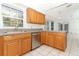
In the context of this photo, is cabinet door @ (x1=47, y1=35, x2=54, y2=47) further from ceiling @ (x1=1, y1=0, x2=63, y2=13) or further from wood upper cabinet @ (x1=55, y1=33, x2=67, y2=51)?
ceiling @ (x1=1, y1=0, x2=63, y2=13)

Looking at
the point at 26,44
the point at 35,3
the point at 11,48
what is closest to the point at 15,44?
the point at 11,48

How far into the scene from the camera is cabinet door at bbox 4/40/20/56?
90.7 inches

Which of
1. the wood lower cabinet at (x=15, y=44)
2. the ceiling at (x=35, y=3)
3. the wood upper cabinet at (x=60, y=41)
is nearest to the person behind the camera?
the ceiling at (x=35, y=3)

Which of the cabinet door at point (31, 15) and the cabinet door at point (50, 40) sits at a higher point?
the cabinet door at point (31, 15)

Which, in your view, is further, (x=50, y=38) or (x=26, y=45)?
(x=50, y=38)

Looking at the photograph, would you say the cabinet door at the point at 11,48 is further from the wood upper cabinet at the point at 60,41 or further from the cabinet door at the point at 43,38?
the cabinet door at the point at 43,38

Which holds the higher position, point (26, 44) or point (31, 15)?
point (31, 15)

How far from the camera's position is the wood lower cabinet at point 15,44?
224 centimetres

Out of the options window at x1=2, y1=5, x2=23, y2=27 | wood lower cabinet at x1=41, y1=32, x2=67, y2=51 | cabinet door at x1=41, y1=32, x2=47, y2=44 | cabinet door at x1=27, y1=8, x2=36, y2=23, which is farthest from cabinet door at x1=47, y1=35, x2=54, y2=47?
window at x1=2, y1=5, x2=23, y2=27

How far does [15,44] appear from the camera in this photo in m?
2.62

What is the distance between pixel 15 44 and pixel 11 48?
7.4 inches

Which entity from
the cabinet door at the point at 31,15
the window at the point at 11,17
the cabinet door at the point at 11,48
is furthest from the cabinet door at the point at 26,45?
the cabinet door at the point at 31,15

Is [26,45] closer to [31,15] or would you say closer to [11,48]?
[11,48]

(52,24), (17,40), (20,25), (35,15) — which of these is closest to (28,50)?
(17,40)
